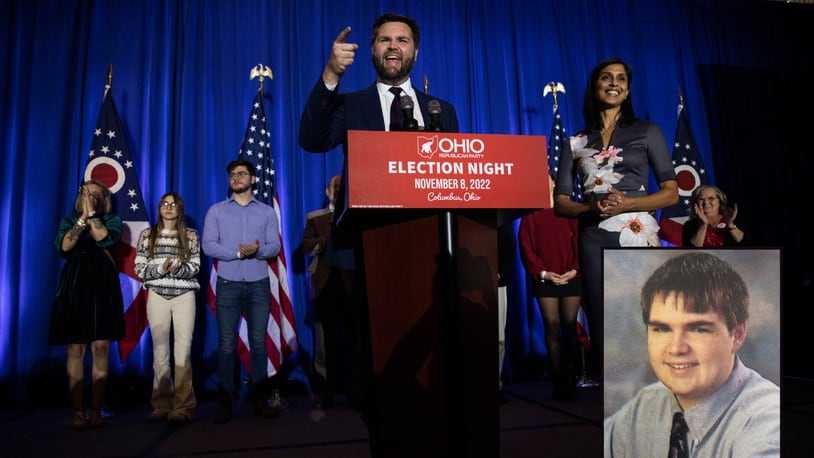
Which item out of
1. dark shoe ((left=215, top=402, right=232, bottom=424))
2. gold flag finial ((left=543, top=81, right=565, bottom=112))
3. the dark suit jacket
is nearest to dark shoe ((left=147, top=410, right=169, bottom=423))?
dark shoe ((left=215, top=402, right=232, bottom=424))

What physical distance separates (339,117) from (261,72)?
3.38 m

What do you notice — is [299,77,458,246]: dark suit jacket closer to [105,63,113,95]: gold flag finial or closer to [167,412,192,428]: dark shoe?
[167,412,192,428]: dark shoe

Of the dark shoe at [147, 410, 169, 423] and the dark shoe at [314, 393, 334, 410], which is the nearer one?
the dark shoe at [147, 410, 169, 423]

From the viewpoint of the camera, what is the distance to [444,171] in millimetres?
1134

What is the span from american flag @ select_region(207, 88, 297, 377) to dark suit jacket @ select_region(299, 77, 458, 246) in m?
2.73

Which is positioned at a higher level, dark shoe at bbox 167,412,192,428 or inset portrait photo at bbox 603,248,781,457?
inset portrait photo at bbox 603,248,781,457

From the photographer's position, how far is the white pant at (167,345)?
11.4 feet

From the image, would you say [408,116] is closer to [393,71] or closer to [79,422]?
[393,71]

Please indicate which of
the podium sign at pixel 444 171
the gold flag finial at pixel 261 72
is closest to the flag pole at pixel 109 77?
the gold flag finial at pixel 261 72

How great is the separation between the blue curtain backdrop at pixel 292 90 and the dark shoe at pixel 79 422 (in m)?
0.89

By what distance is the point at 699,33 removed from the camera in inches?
233

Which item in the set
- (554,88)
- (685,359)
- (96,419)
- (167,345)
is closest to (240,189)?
(167,345)

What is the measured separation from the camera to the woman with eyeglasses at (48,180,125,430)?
331cm

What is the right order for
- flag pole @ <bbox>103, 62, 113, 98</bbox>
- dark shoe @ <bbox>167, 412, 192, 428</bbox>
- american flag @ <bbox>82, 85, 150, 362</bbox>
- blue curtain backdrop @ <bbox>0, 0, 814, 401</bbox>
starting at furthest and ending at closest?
A: flag pole @ <bbox>103, 62, 113, 98</bbox> → blue curtain backdrop @ <bbox>0, 0, 814, 401</bbox> → american flag @ <bbox>82, 85, 150, 362</bbox> → dark shoe @ <bbox>167, 412, 192, 428</bbox>
